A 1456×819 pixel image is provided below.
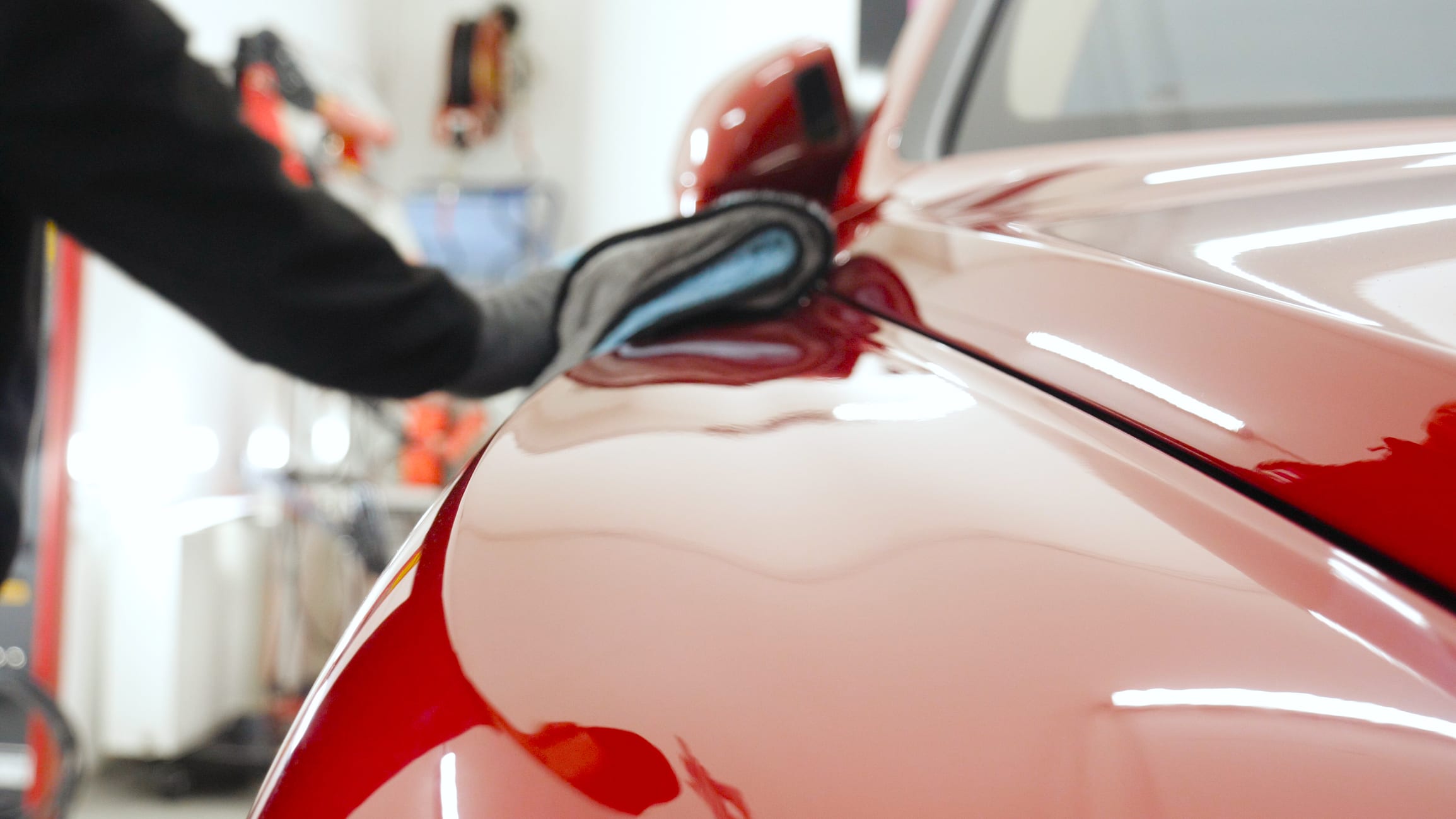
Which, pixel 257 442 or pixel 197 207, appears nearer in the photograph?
pixel 197 207

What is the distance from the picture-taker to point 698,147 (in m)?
0.56

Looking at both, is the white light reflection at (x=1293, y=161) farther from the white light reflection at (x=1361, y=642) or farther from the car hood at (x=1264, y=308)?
the white light reflection at (x=1361, y=642)

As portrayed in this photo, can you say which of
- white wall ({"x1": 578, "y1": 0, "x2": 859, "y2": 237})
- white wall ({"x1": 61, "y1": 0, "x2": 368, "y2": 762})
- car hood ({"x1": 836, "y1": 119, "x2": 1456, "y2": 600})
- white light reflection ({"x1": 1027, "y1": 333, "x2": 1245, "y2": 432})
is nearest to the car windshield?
car hood ({"x1": 836, "y1": 119, "x2": 1456, "y2": 600})

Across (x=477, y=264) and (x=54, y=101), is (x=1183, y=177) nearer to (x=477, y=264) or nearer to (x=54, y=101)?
(x=54, y=101)

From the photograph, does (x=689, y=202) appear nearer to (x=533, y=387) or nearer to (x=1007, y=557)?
(x=533, y=387)

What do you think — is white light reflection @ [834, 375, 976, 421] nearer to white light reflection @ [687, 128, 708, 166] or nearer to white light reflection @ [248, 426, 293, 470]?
white light reflection @ [687, 128, 708, 166]

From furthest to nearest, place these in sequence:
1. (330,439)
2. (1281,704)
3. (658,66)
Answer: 1. (330,439)
2. (658,66)
3. (1281,704)

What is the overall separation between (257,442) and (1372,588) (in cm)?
287

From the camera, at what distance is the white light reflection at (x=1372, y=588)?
0.13 meters

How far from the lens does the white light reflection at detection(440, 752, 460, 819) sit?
113 millimetres

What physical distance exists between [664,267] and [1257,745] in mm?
310

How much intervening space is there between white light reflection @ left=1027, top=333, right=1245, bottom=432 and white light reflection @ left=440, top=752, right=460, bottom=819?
153 mm

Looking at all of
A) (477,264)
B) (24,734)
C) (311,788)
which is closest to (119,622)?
(24,734)

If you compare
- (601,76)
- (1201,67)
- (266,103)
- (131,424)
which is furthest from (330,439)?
(1201,67)
